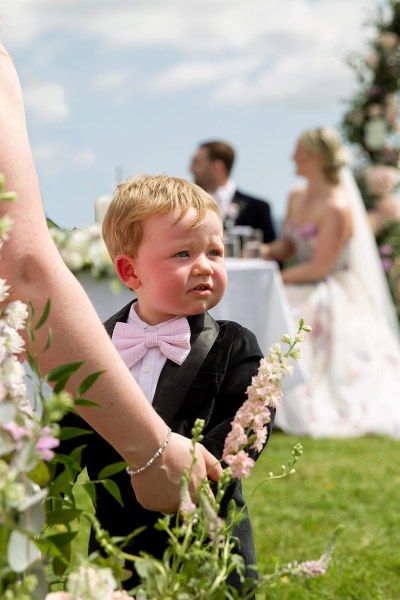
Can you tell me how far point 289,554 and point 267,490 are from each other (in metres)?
1.43

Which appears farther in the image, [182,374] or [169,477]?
[182,374]

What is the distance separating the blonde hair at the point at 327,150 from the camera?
8.41 meters

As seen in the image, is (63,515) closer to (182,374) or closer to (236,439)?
(236,439)

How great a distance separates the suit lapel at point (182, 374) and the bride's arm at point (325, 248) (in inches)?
249

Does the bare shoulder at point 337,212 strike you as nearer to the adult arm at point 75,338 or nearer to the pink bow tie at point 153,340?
the pink bow tie at point 153,340

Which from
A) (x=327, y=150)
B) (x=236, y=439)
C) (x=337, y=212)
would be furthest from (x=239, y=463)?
(x=327, y=150)

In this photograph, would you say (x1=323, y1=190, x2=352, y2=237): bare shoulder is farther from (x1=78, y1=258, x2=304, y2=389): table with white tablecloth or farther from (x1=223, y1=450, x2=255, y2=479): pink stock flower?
(x1=223, y1=450, x2=255, y2=479): pink stock flower

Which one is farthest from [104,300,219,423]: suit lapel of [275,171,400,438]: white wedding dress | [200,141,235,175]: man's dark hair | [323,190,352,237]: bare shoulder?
[200,141,235,175]: man's dark hair

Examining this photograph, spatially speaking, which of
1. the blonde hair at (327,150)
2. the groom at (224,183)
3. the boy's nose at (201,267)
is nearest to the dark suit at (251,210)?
the groom at (224,183)

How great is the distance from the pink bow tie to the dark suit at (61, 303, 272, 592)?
2cm

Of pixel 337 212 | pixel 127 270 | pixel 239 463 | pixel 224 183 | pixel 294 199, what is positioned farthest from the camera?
pixel 294 199

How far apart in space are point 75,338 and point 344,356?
7.13 metres

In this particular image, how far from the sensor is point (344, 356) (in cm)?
857

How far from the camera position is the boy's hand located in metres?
1.68
